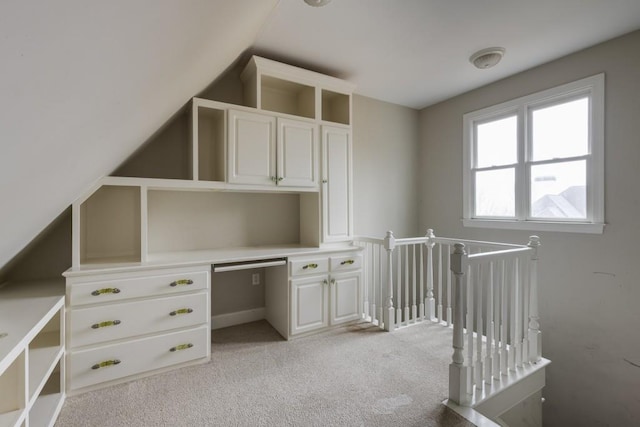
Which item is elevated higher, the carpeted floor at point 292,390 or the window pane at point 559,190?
the window pane at point 559,190

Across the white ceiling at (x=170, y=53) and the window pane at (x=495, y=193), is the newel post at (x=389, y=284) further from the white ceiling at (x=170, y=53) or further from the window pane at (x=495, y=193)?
the white ceiling at (x=170, y=53)

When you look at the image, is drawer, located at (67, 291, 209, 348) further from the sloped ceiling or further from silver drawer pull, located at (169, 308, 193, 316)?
the sloped ceiling

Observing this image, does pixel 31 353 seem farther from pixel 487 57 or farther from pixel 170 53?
pixel 487 57

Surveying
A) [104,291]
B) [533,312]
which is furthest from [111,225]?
[533,312]

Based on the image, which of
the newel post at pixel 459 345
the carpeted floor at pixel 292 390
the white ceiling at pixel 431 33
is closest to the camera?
the carpeted floor at pixel 292 390

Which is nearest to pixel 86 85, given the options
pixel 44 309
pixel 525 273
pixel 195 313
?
pixel 44 309

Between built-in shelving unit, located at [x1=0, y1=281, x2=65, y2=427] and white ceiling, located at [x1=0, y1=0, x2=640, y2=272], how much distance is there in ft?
1.01

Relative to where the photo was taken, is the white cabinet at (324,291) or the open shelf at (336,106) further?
the open shelf at (336,106)

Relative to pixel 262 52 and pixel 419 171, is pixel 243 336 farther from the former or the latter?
pixel 419 171

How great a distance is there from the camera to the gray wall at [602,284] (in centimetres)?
245

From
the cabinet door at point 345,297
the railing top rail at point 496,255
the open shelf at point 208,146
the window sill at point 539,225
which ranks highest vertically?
the open shelf at point 208,146

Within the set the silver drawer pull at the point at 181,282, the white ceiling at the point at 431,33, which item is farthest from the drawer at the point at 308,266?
the white ceiling at the point at 431,33

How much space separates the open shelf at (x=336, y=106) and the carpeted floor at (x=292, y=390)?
7.36 ft

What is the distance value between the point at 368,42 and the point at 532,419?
324 cm
